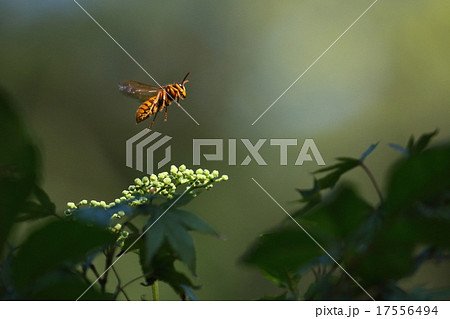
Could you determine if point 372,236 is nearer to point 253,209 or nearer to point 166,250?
point 166,250

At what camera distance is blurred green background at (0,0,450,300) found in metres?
3.51

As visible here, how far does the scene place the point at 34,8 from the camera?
3990mm

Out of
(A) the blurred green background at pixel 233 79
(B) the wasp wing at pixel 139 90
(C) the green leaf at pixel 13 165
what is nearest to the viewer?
(C) the green leaf at pixel 13 165

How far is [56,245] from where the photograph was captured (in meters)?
0.15

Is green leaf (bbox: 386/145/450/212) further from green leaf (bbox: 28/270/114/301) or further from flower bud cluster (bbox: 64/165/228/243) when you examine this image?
flower bud cluster (bbox: 64/165/228/243)

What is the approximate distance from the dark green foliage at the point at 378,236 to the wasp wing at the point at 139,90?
106 cm

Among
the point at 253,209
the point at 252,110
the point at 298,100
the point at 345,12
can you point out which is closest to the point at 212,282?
the point at 253,209

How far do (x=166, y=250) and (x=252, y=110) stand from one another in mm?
3758

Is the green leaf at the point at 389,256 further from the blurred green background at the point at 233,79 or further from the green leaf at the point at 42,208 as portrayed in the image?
the blurred green background at the point at 233,79

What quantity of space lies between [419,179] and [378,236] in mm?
21

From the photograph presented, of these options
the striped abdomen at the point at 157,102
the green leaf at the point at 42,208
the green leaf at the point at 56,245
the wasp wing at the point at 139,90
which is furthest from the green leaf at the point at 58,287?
the striped abdomen at the point at 157,102

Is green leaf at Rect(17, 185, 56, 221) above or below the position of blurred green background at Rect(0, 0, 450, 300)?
below

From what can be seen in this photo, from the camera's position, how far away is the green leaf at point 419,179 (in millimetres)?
136

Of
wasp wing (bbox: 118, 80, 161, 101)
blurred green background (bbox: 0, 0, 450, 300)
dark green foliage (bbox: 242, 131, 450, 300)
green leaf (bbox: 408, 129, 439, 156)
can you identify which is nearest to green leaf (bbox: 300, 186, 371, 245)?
dark green foliage (bbox: 242, 131, 450, 300)
